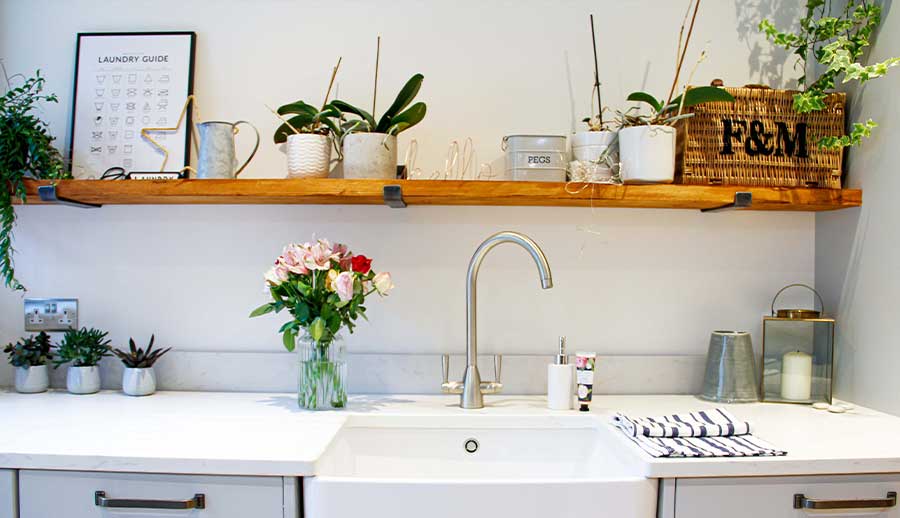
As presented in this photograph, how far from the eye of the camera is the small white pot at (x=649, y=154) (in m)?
1.64

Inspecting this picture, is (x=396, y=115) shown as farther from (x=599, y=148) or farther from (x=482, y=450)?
(x=482, y=450)

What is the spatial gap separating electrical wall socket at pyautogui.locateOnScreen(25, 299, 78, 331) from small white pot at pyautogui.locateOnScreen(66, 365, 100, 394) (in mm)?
174

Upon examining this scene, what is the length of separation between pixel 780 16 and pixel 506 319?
3.83 feet

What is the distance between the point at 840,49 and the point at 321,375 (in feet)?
5.03

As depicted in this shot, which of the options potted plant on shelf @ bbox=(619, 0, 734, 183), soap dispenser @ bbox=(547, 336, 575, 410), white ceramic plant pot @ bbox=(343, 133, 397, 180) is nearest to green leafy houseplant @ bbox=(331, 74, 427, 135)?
white ceramic plant pot @ bbox=(343, 133, 397, 180)

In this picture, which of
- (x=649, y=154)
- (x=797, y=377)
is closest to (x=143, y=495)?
(x=649, y=154)

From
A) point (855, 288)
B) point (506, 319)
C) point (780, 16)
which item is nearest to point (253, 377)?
point (506, 319)

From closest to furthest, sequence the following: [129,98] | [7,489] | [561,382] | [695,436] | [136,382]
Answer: [7,489], [695,436], [561,382], [136,382], [129,98]

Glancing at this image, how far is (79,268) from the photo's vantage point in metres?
1.90

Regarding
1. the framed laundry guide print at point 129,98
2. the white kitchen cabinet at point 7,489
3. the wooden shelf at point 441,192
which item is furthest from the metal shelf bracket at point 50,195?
the white kitchen cabinet at point 7,489

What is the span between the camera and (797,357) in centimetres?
177

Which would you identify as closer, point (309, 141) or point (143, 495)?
point (143, 495)

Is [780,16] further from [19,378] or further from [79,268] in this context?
[19,378]

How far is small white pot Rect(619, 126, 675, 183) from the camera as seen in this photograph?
1642mm
